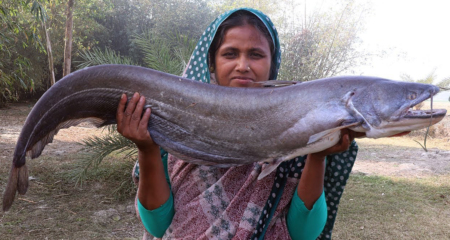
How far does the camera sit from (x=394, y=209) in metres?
5.74

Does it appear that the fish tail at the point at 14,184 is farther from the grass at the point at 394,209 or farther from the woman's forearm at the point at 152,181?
the grass at the point at 394,209

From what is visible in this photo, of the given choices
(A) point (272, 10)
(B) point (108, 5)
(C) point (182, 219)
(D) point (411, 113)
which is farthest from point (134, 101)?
(B) point (108, 5)

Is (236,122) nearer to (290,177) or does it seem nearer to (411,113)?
(290,177)

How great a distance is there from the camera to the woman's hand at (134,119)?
1.64m

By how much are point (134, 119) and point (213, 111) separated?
1.23 feet

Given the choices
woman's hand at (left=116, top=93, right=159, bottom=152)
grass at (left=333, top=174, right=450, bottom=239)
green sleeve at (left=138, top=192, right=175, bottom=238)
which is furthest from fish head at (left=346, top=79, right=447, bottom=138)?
grass at (left=333, top=174, right=450, bottom=239)

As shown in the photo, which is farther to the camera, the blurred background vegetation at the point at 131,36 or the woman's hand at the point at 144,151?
the blurred background vegetation at the point at 131,36

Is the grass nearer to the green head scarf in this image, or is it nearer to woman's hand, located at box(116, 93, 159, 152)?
the green head scarf

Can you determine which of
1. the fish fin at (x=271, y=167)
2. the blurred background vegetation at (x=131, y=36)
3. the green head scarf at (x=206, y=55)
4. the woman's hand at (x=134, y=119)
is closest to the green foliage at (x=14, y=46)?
the blurred background vegetation at (x=131, y=36)

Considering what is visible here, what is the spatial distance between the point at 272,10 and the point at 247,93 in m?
13.0

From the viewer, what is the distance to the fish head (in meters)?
1.44

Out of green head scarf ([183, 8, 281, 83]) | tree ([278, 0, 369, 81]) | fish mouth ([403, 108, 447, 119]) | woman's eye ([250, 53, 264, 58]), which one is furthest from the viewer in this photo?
tree ([278, 0, 369, 81])

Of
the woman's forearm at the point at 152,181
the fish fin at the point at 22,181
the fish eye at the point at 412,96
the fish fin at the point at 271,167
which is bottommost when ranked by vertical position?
the woman's forearm at the point at 152,181

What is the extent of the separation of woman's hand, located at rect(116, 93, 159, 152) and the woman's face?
0.51 m
